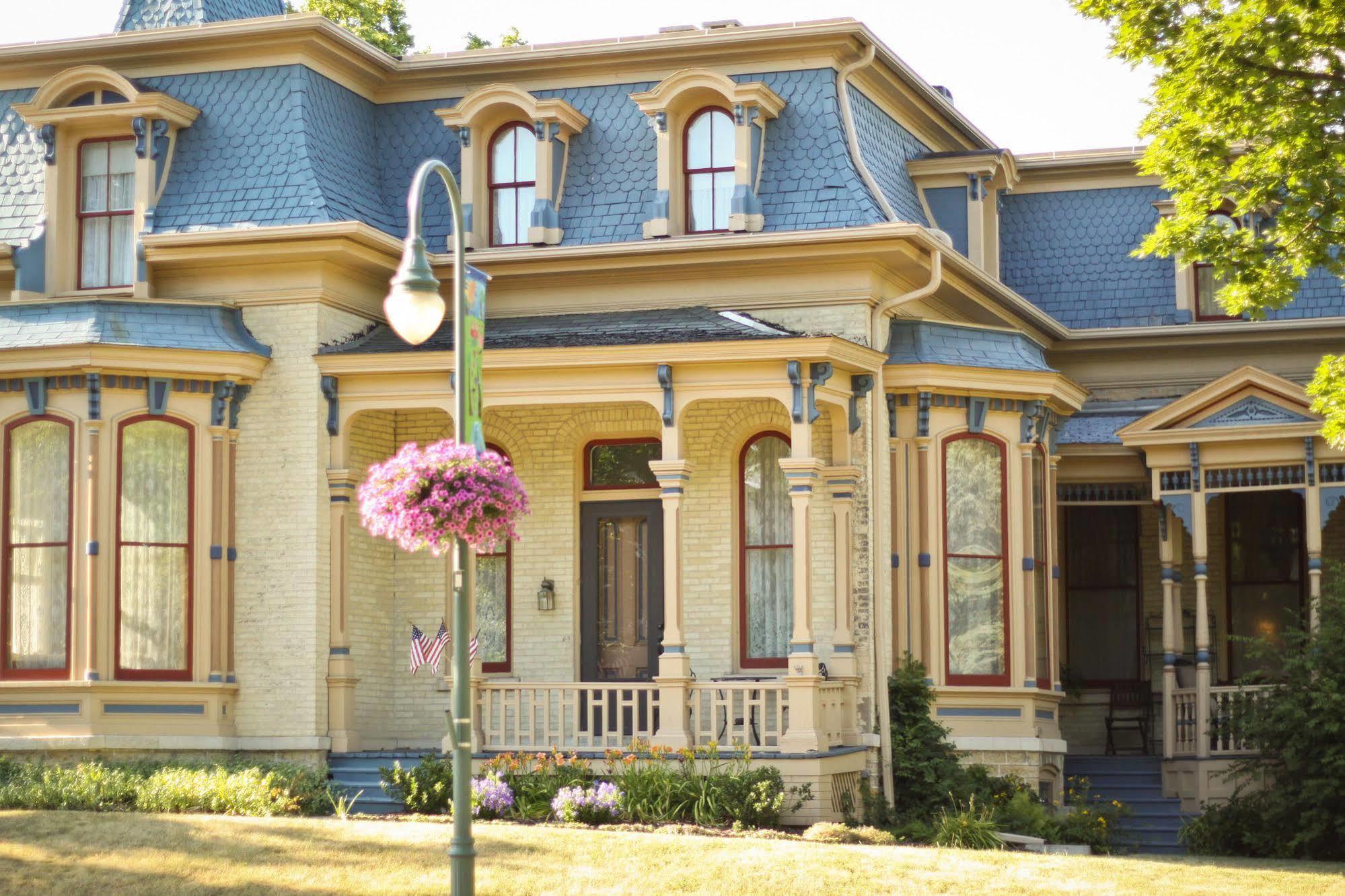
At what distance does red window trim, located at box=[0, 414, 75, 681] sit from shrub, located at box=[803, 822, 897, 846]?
324 inches

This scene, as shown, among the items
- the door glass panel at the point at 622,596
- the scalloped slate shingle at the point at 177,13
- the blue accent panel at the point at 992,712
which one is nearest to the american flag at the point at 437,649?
the door glass panel at the point at 622,596

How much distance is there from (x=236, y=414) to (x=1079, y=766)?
37.0 feet

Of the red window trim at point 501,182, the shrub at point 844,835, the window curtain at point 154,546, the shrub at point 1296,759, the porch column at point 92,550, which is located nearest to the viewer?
the shrub at point 844,835

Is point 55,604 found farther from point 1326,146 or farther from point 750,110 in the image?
point 1326,146

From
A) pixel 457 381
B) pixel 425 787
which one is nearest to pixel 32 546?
pixel 425 787

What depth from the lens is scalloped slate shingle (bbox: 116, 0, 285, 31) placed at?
25234mm

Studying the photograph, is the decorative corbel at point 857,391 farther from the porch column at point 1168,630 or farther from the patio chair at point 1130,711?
the patio chair at point 1130,711

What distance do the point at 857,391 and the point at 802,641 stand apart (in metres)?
3.20

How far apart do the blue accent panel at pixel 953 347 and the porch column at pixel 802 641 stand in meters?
2.73

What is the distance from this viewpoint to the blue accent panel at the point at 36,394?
22062mm

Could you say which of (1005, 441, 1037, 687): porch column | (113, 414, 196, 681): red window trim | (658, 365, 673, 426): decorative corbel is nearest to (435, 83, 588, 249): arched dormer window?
(658, 365, 673, 426): decorative corbel

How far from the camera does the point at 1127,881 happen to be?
17.1 meters

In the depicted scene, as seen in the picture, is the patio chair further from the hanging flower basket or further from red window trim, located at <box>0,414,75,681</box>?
the hanging flower basket

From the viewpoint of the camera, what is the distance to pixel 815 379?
70.3 ft
